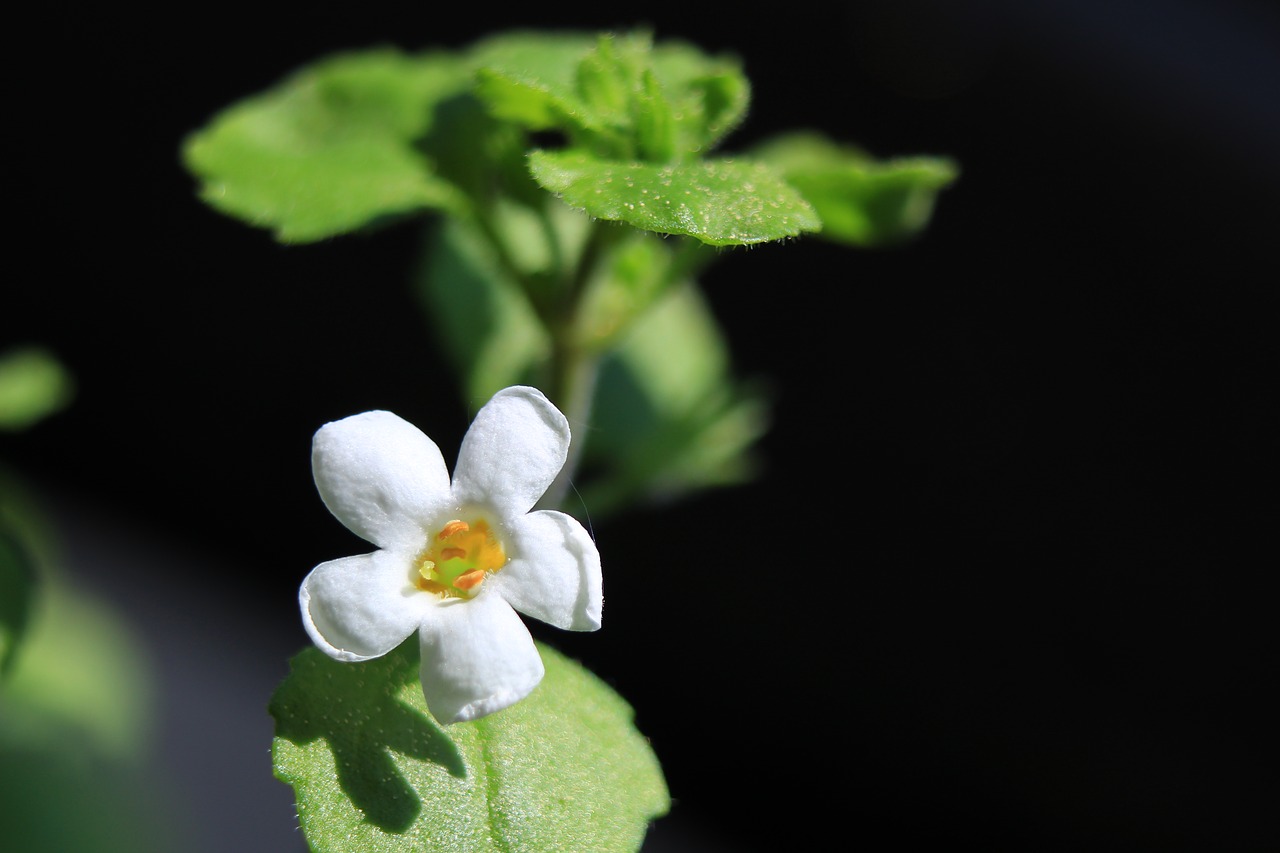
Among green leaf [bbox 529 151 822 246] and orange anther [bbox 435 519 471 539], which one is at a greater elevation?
green leaf [bbox 529 151 822 246]

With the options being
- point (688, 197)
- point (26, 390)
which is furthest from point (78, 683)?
point (688, 197)

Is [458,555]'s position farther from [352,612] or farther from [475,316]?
[475,316]

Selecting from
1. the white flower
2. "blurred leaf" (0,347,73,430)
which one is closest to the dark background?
"blurred leaf" (0,347,73,430)

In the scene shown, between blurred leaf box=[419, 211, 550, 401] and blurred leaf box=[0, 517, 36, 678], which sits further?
blurred leaf box=[419, 211, 550, 401]

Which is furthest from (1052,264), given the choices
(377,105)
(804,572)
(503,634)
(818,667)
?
(503,634)

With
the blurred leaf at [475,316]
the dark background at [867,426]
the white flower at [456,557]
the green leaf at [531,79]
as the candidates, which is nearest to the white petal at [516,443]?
the white flower at [456,557]

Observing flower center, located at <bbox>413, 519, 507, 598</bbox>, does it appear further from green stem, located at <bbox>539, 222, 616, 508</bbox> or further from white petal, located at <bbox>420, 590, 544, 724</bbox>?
green stem, located at <bbox>539, 222, 616, 508</bbox>

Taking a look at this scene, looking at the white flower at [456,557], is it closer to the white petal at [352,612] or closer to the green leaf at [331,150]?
the white petal at [352,612]

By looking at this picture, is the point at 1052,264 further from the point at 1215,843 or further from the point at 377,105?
the point at 377,105
